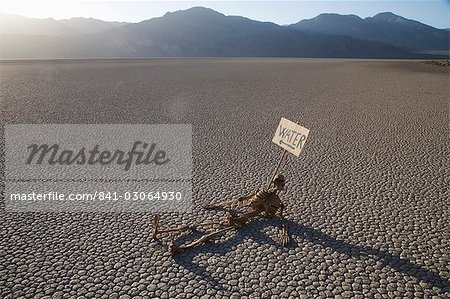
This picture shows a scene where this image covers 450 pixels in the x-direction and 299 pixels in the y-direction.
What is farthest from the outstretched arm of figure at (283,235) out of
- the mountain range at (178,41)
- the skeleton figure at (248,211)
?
the mountain range at (178,41)

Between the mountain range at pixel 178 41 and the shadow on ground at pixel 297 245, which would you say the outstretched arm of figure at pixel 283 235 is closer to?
the shadow on ground at pixel 297 245

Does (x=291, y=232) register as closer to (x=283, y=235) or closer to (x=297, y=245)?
(x=283, y=235)

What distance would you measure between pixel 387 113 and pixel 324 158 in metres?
7.47

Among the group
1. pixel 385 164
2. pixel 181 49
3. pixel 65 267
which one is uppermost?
pixel 181 49

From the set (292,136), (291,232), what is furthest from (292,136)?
(291,232)

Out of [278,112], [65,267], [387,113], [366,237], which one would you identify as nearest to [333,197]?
[366,237]

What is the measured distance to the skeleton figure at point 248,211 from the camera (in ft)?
17.4

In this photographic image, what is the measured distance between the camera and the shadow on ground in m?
4.62

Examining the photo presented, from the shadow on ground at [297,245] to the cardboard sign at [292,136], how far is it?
132 cm

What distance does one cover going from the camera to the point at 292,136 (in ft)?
19.0

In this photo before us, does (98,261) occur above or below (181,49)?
below

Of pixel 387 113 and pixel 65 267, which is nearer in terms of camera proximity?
pixel 65 267

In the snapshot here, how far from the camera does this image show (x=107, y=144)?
394 inches

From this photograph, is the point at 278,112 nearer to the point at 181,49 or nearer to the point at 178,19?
the point at 181,49
